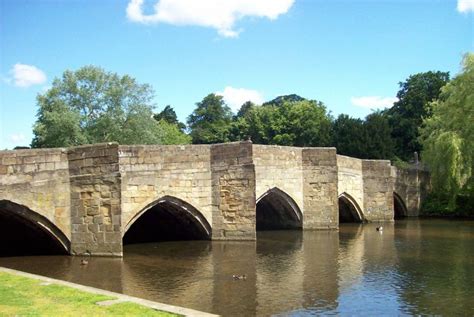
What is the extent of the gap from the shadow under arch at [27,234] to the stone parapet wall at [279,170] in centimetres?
811

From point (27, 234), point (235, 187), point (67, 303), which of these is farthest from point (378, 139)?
point (67, 303)

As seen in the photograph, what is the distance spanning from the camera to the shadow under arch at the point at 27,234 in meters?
14.2

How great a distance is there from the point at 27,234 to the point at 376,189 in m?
16.8

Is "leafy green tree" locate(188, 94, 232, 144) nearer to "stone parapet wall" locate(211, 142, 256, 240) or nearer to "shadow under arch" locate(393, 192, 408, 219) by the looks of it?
"shadow under arch" locate(393, 192, 408, 219)

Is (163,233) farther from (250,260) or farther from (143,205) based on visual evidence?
(250,260)

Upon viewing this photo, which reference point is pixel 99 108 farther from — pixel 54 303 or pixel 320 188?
pixel 54 303

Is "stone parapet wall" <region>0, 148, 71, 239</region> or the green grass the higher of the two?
"stone parapet wall" <region>0, 148, 71, 239</region>

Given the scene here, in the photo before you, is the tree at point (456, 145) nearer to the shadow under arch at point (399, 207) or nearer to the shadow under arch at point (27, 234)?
the shadow under arch at point (399, 207)

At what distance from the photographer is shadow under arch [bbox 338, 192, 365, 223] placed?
2542 centimetres

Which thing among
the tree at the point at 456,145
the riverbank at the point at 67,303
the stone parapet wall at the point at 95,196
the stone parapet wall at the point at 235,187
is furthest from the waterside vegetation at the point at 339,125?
the riverbank at the point at 67,303

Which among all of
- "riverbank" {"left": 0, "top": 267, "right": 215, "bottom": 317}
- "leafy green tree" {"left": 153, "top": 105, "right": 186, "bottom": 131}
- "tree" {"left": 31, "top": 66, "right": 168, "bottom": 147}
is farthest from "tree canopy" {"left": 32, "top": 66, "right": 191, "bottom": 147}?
"leafy green tree" {"left": 153, "top": 105, "right": 186, "bottom": 131}

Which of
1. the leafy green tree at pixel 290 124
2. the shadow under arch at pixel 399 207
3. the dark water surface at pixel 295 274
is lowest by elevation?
the dark water surface at pixel 295 274

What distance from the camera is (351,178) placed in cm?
2511

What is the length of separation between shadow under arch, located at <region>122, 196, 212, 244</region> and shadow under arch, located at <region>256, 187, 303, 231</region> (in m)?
3.22
